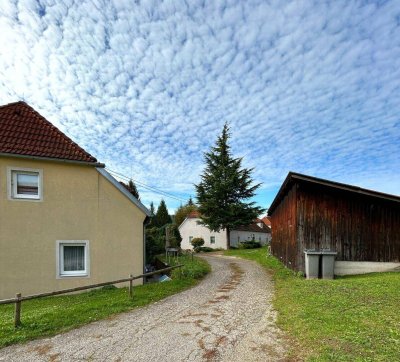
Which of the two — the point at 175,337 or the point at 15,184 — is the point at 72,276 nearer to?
the point at 15,184

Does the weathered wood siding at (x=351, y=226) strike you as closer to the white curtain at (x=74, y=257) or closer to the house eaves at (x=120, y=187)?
the house eaves at (x=120, y=187)

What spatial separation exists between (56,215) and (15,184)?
6.02ft

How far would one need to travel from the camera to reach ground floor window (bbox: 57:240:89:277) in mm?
12039

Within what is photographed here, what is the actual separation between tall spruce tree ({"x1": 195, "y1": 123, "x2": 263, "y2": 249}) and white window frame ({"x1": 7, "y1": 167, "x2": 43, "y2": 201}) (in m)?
26.7

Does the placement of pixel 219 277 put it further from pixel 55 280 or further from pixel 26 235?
pixel 26 235

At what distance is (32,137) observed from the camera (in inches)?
488

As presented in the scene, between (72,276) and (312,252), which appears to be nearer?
(72,276)

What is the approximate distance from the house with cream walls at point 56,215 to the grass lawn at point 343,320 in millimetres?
6667

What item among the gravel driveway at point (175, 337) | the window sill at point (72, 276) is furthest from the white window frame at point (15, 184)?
the gravel driveway at point (175, 337)

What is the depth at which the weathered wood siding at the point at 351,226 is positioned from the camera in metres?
13.9

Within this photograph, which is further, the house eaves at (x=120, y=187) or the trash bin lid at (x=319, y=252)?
the trash bin lid at (x=319, y=252)

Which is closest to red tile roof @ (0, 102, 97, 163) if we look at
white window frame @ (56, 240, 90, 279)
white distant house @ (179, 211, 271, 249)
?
white window frame @ (56, 240, 90, 279)

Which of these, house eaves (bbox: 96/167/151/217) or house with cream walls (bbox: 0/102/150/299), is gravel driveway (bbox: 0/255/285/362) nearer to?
house with cream walls (bbox: 0/102/150/299)

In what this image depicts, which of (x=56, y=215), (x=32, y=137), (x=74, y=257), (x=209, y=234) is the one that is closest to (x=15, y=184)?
(x=56, y=215)
